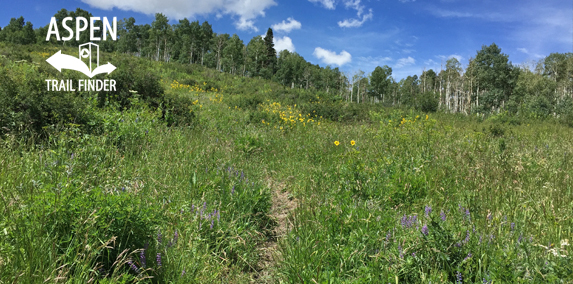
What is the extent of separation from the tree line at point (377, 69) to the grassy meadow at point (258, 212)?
2891 cm

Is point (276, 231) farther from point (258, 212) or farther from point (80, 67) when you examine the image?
point (80, 67)

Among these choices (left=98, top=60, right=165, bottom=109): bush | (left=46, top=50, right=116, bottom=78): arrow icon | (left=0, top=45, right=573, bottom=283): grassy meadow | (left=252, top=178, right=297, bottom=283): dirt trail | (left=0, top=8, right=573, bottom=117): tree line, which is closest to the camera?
(left=0, top=45, right=573, bottom=283): grassy meadow

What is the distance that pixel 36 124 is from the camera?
15.0 feet

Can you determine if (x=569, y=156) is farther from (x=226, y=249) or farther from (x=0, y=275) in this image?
(x=0, y=275)

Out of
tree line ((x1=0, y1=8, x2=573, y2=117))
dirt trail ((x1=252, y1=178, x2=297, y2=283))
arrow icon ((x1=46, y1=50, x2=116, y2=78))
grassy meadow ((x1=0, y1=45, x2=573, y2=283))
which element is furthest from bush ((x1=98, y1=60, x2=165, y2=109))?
tree line ((x1=0, y1=8, x2=573, y2=117))

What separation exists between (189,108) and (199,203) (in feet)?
18.3

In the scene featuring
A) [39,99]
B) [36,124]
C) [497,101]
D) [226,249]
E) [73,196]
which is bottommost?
[226,249]

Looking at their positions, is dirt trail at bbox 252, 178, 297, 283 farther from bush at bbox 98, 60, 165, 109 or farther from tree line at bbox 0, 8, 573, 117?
tree line at bbox 0, 8, 573, 117

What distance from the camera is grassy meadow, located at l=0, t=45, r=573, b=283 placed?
166 centimetres

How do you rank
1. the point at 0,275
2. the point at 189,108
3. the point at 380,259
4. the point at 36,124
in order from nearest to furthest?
the point at 0,275
the point at 380,259
the point at 36,124
the point at 189,108

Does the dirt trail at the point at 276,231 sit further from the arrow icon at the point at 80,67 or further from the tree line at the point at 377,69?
the tree line at the point at 377,69

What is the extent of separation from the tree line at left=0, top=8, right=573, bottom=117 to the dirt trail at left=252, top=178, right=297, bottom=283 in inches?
1158

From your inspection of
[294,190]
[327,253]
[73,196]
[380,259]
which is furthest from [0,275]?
[294,190]

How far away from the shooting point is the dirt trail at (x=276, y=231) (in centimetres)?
242
